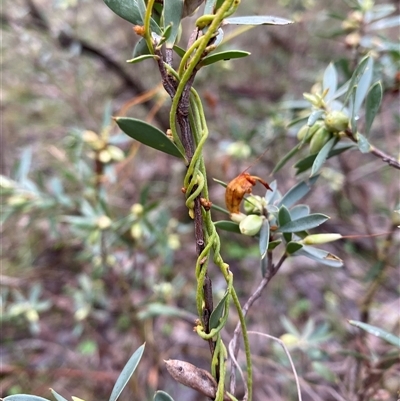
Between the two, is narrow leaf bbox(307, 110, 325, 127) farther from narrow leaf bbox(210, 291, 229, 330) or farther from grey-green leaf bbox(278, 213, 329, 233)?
narrow leaf bbox(210, 291, 229, 330)

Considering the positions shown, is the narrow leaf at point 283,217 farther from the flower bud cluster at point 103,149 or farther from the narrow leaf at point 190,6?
the flower bud cluster at point 103,149

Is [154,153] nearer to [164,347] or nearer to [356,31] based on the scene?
[164,347]

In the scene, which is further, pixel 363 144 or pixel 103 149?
pixel 103 149

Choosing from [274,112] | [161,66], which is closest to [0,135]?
[274,112]

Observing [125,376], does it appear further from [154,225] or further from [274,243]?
[154,225]

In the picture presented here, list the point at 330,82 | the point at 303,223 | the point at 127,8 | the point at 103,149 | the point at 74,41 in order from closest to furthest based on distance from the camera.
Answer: the point at 127,8, the point at 303,223, the point at 330,82, the point at 103,149, the point at 74,41

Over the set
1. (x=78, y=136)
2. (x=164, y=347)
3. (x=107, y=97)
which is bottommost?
(x=164, y=347)

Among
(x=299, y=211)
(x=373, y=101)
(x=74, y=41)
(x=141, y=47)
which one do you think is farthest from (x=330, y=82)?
(x=74, y=41)

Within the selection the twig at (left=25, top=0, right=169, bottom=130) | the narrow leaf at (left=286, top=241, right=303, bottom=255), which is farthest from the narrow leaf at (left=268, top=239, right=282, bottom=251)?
the twig at (left=25, top=0, right=169, bottom=130)
